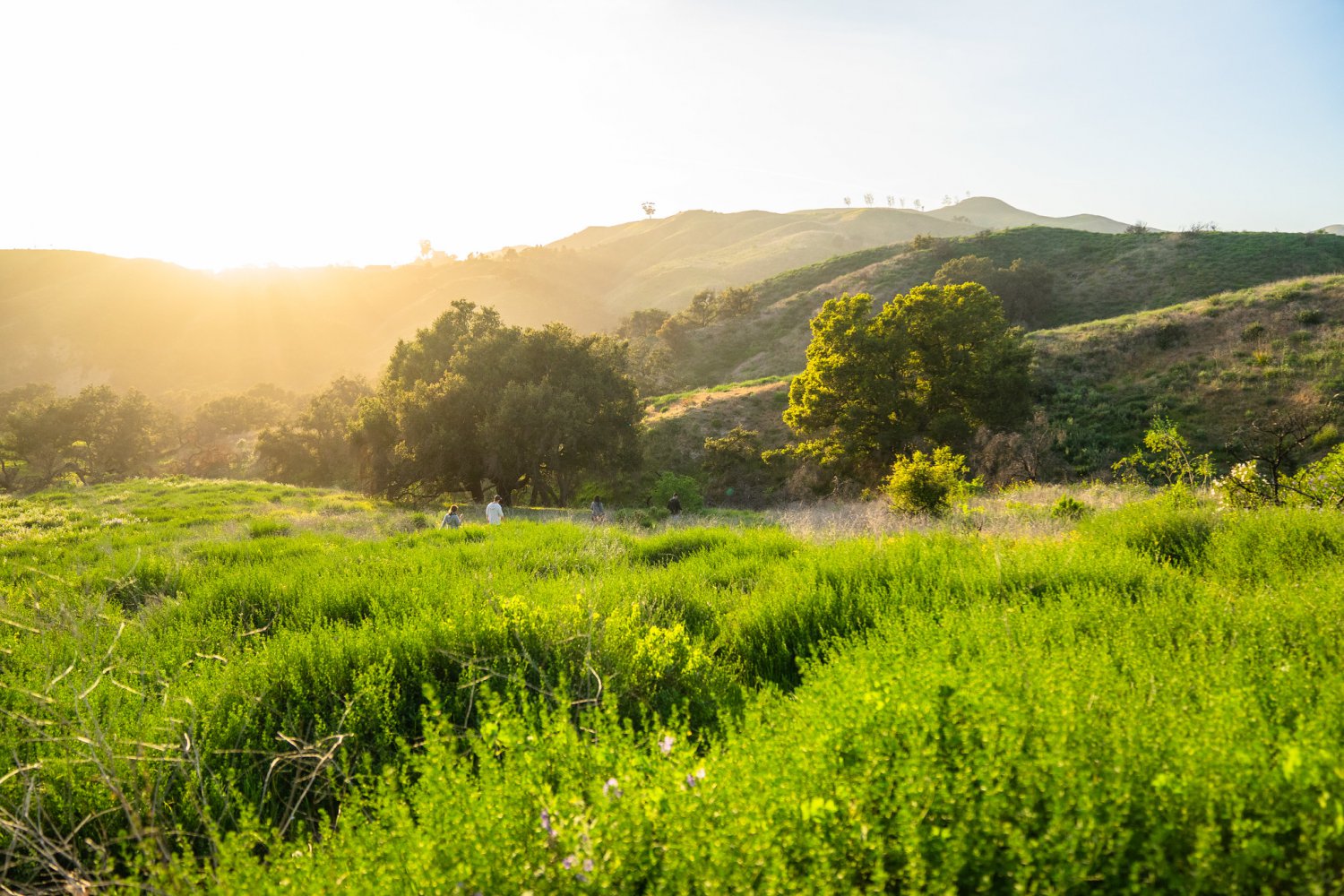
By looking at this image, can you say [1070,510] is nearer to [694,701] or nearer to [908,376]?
[694,701]

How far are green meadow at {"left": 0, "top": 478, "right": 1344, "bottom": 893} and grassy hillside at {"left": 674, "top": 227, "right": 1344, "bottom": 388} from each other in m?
43.1

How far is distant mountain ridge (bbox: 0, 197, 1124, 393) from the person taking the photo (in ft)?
278

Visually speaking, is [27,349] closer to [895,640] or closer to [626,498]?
[626,498]

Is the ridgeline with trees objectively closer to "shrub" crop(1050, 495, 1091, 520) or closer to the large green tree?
"shrub" crop(1050, 495, 1091, 520)

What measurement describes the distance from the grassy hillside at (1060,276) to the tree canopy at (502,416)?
22.9m

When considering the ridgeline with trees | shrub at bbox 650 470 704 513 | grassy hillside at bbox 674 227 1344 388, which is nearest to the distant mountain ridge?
grassy hillside at bbox 674 227 1344 388

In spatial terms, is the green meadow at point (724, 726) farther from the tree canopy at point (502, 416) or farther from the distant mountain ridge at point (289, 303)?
the distant mountain ridge at point (289, 303)

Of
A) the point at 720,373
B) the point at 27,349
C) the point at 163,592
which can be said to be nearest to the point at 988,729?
the point at 163,592

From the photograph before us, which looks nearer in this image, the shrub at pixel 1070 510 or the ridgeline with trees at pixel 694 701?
the ridgeline with trees at pixel 694 701

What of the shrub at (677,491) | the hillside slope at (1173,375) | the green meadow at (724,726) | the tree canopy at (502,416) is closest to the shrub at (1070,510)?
the green meadow at (724,726)

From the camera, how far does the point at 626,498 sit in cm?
2898

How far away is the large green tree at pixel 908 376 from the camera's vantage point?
23.6 m

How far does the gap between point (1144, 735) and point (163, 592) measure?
30.6 ft

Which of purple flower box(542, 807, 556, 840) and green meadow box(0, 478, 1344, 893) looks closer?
green meadow box(0, 478, 1344, 893)
